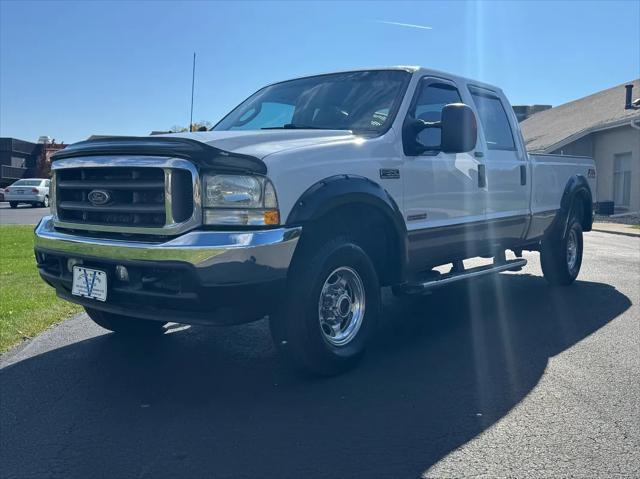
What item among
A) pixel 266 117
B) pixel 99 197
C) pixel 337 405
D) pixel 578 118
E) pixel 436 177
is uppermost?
pixel 578 118

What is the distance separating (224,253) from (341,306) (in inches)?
45.8

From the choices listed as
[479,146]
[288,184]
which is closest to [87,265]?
[288,184]

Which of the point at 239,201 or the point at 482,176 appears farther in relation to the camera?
the point at 482,176

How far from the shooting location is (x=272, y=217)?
3.75 meters

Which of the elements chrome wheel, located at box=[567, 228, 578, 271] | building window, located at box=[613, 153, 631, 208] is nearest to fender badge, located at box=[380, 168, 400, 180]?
chrome wheel, located at box=[567, 228, 578, 271]

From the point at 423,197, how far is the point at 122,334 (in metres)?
2.75

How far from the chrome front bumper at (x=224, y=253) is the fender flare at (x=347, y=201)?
0.14 m

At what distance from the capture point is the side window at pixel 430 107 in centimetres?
537

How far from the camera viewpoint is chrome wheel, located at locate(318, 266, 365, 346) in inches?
169

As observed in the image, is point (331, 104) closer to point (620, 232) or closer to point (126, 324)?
point (126, 324)

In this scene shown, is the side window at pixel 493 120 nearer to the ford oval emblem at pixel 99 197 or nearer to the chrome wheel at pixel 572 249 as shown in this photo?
the chrome wheel at pixel 572 249

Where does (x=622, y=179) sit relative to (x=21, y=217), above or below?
above

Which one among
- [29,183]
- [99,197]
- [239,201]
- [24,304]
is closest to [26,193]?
[29,183]

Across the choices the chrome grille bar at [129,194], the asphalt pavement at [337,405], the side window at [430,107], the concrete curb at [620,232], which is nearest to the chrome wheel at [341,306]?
the asphalt pavement at [337,405]
